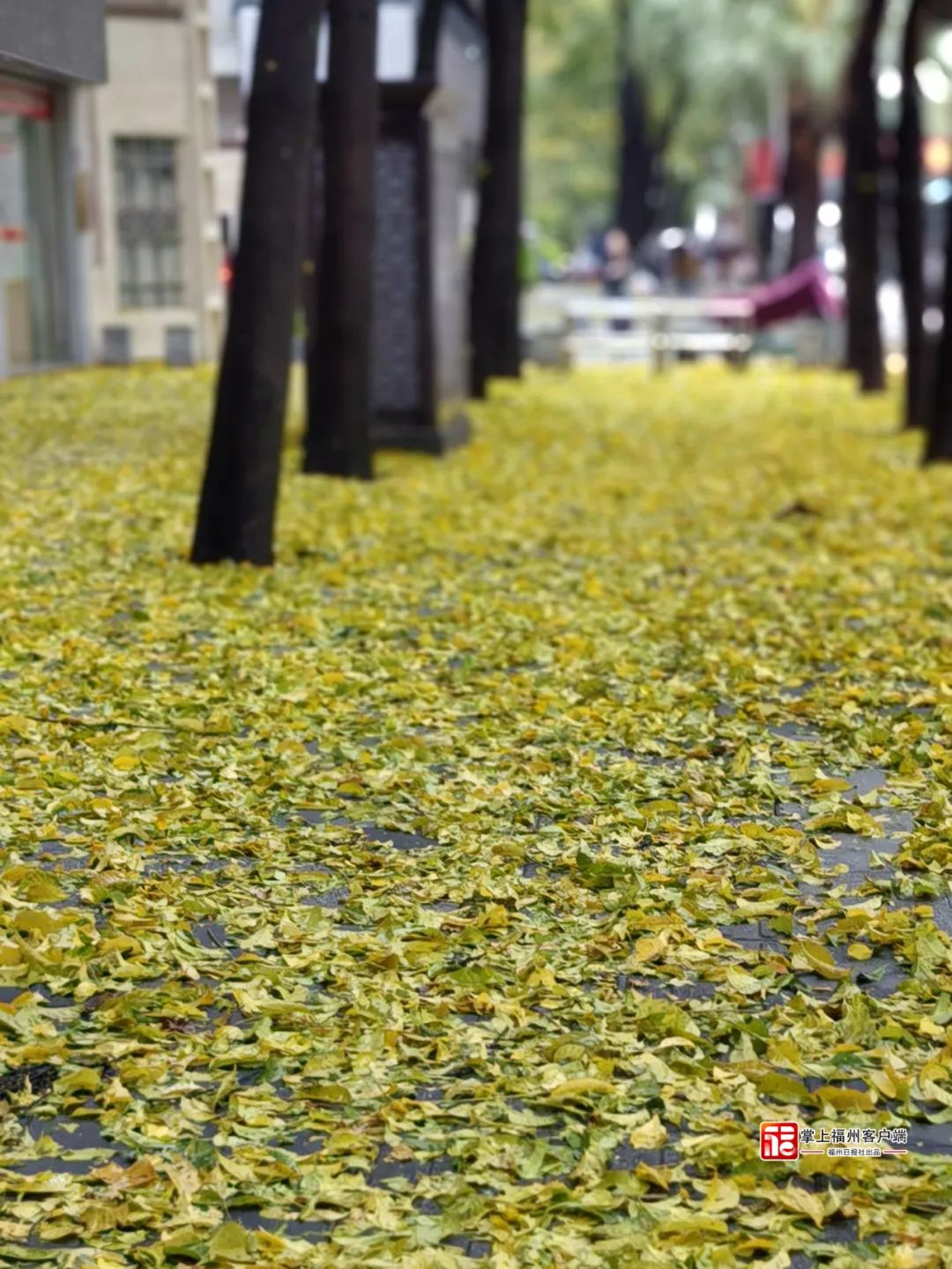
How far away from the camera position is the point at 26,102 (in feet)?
72.2

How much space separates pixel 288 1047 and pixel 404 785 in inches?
99.8

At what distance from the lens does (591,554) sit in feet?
45.6

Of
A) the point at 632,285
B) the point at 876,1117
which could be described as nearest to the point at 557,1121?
the point at 876,1117

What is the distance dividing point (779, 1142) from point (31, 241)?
21.7 metres

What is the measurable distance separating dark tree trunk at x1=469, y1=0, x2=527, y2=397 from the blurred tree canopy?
4.42m

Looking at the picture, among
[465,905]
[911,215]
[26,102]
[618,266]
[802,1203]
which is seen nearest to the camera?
[802,1203]

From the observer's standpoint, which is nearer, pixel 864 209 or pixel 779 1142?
pixel 779 1142

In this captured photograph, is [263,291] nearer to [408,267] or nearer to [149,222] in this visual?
[408,267]

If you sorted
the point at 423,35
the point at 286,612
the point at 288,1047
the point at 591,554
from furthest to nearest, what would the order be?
the point at 423,35 < the point at 591,554 < the point at 286,612 < the point at 288,1047

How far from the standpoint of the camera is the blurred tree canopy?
147ft

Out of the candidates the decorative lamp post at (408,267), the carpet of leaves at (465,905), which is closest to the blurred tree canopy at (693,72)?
the decorative lamp post at (408,267)

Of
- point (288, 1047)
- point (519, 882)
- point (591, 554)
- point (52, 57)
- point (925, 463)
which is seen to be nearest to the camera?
point (288, 1047)

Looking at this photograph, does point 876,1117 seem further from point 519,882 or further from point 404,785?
point 404,785

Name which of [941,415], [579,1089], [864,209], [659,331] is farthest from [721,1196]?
[659,331]
